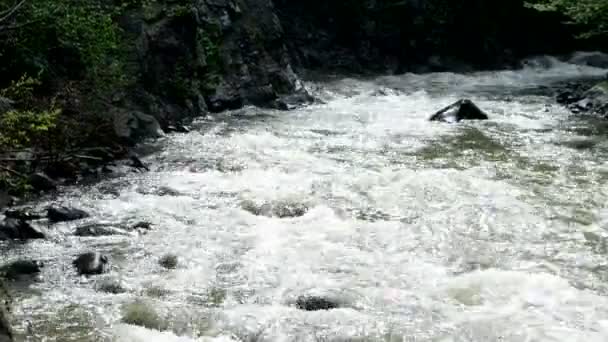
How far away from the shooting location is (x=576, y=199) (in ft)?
34.2

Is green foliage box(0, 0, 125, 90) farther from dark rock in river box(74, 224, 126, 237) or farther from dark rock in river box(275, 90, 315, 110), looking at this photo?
dark rock in river box(275, 90, 315, 110)

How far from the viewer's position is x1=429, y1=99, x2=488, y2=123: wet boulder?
16938 millimetres

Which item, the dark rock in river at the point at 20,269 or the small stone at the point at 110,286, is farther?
the dark rock in river at the point at 20,269

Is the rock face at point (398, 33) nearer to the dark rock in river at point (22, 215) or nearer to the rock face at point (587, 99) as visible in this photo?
the rock face at point (587, 99)

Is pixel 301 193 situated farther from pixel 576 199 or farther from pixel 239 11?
pixel 239 11

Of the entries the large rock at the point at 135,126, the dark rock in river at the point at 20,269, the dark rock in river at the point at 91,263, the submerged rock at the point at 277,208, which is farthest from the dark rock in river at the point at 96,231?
the large rock at the point at 135,126

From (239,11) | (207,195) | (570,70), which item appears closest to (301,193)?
(207,195)

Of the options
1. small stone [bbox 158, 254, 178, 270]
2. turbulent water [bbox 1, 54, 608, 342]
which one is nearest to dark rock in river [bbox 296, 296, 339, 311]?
turbulent water [bbox 1, 54, 608, 342]

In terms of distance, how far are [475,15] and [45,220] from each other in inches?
853

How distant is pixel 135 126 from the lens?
14117 millimetres

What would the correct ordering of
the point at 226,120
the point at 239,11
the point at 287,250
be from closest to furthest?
the point at 287,250, the point at 226,120, the point at 239,11

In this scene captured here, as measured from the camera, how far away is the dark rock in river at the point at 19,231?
8.77 meters

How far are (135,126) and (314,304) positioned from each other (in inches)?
322

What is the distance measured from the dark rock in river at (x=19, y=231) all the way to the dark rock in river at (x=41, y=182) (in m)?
1.83
